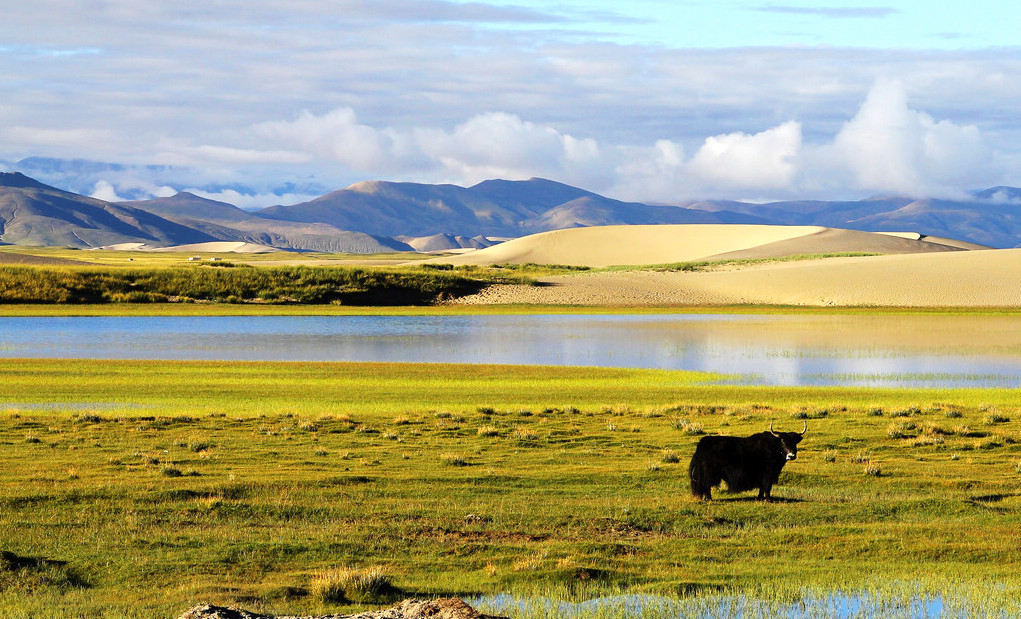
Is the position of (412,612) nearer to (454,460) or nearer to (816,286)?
(454,460)

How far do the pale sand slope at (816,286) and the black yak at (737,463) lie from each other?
86.7 m

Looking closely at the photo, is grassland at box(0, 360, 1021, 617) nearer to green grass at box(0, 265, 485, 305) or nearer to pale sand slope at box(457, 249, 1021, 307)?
green grass at box(0, 265, 485, 305)

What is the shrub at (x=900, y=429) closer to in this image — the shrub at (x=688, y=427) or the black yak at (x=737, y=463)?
the shrub at (x=688, y=427)

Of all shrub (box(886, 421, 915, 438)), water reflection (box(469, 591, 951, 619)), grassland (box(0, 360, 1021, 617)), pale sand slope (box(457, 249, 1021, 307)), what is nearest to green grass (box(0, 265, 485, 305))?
pale sand slope (box(457, 249, 1021, 307))

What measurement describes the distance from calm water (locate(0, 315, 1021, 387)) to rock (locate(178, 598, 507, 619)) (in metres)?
33.0

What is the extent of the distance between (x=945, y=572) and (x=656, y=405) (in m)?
20.1

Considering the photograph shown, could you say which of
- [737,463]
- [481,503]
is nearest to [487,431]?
[481,503]

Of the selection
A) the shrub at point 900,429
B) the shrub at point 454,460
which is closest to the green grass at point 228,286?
the shrub at point 900,429

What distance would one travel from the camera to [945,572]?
11820mm

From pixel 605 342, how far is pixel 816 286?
186 ft

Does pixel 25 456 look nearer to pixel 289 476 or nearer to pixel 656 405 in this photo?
pixel 289 476

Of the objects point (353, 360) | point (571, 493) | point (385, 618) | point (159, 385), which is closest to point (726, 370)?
point (353, 360)

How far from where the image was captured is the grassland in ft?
37.0

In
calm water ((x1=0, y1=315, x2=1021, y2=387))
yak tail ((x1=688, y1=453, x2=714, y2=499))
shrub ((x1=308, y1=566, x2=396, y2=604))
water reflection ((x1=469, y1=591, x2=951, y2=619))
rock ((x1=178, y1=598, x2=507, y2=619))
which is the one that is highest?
rock ((x1=178, y1=598, x2=507, y2=619))
